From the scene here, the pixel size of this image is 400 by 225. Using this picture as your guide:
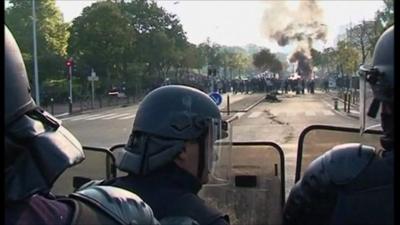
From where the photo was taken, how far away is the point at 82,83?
43.4 metres

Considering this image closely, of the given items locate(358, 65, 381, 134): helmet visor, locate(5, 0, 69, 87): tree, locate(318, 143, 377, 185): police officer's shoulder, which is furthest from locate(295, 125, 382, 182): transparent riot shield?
locate(5, 0, 69, 87): tree

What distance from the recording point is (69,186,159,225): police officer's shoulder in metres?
1.31

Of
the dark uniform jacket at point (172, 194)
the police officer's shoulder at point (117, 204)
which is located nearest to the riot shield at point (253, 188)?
the dark uniform jacket at point (172, 194)

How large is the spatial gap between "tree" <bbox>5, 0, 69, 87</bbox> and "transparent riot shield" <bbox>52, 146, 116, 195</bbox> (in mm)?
37584

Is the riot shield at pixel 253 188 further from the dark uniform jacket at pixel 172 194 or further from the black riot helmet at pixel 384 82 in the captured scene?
the black riot helmet at pixel 384 82

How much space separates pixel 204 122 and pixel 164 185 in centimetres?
25

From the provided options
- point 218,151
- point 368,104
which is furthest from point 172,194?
point 368,104

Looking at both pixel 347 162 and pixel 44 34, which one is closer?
pixel 347 162

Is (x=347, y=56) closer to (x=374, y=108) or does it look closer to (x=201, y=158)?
(x=201, y=158)

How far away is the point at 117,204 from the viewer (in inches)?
52.4

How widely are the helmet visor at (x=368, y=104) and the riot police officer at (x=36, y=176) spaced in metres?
0.58

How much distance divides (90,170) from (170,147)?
2.72ft

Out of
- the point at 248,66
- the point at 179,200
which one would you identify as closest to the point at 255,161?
the point at 179,200

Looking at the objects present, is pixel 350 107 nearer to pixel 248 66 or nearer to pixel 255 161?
pixel 255 161
